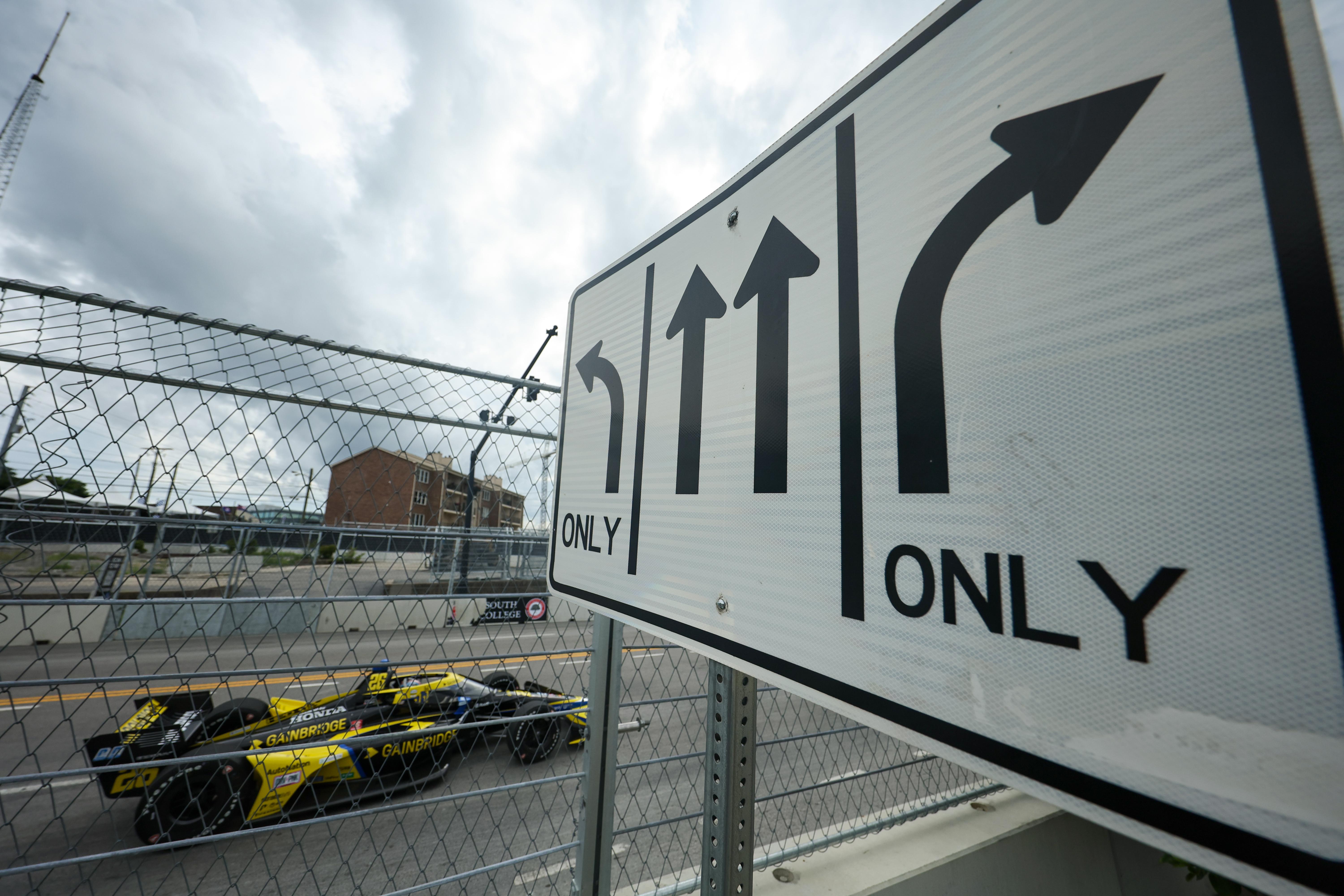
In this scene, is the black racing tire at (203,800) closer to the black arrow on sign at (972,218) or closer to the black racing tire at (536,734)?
the black racing tire at (536,734)

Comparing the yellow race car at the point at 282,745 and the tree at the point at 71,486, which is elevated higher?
the tree at the point at 71,486

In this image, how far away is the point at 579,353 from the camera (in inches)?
41.2

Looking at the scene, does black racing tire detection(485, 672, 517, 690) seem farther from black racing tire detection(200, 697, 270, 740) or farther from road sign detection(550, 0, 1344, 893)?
road sign detection(550, 0, 1344, 893)

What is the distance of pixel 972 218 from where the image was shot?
428 millimetres

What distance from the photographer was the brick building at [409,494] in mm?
1257

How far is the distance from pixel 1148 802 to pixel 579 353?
990 millimetres

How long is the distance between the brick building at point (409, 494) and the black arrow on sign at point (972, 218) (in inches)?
44.2

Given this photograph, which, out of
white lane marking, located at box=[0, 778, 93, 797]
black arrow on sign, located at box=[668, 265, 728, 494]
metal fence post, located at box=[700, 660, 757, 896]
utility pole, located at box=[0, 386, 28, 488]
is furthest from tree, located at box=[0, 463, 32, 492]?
white lane marking, located at box=[0, 778, 93, 797]

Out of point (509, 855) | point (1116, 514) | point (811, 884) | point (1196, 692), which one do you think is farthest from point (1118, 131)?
point (509, 855)

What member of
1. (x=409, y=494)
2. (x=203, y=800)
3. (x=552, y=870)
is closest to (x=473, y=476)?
(x=409, y=494)

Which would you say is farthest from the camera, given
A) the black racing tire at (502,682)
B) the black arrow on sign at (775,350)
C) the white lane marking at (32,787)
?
the white lane marking at (32,787)

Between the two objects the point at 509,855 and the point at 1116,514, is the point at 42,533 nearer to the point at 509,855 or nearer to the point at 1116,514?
the point at 1116,514

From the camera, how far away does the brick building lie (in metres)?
1.26

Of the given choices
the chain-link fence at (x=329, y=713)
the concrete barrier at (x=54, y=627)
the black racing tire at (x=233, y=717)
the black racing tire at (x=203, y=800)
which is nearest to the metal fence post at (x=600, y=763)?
the chain-link fence at (x=329, y=713)
